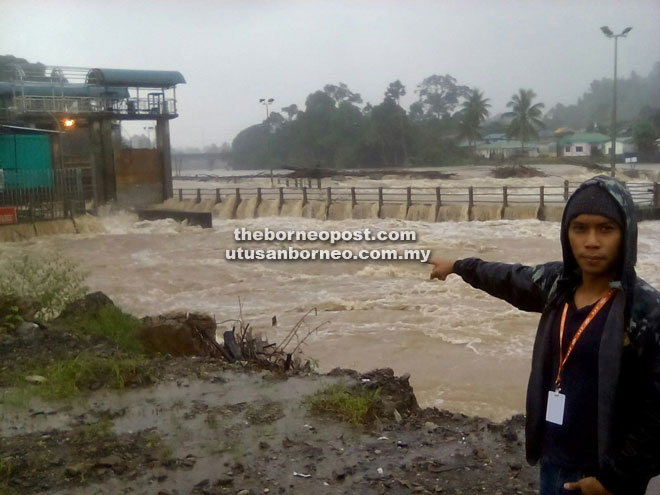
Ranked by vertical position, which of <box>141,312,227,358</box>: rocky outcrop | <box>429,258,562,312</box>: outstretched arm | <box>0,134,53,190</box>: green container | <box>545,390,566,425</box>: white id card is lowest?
<box>141,312,227,358</box>: rocky outcrop

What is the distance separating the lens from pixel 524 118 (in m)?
8.90

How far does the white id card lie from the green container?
1053 centimetres

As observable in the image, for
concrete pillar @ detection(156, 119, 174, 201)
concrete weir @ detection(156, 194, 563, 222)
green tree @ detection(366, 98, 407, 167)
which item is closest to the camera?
green tree @ detection(366, 98, 407, 167)

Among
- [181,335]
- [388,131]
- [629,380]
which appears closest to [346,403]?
[181,335]

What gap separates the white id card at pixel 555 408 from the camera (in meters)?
1.21

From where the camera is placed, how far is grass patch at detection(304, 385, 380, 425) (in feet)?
9.02

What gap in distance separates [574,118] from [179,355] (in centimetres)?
520

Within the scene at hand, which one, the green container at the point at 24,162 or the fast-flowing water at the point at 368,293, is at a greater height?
the green container at the point at 24,162

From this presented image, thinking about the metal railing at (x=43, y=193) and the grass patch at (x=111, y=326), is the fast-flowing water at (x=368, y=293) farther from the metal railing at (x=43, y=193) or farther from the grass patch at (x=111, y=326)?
the grass patch at (x=111, y=326)

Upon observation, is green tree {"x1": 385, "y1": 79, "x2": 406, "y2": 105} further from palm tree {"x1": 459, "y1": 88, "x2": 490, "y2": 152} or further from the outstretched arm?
the outstretched arm

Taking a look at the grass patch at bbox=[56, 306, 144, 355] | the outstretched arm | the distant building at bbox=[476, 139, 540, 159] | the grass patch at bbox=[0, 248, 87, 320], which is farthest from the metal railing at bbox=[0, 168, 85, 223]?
the outstretched arm

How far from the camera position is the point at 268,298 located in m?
7.74

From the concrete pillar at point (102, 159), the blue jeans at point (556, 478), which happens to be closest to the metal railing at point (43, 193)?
the concrete pillar at point (102, 159)

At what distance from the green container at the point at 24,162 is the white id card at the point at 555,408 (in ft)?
34.6
